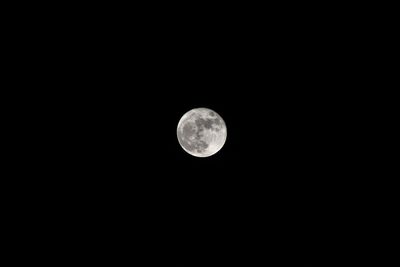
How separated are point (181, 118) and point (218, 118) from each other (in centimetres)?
92

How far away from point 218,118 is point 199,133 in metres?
0.66

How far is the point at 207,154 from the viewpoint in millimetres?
7004

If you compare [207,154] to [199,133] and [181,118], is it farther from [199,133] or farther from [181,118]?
[181,118]

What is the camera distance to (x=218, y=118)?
23.3 ft

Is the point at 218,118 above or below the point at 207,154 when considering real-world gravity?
above

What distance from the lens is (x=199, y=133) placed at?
22.3ft

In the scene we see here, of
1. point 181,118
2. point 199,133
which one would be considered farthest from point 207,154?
point 181,118

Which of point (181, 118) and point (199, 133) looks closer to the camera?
point (199, 133)

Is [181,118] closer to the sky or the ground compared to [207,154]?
closer to the sky

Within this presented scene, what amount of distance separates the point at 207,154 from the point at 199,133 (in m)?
0.58

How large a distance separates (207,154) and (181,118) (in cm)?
110

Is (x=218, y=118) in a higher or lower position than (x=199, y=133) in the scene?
higher
